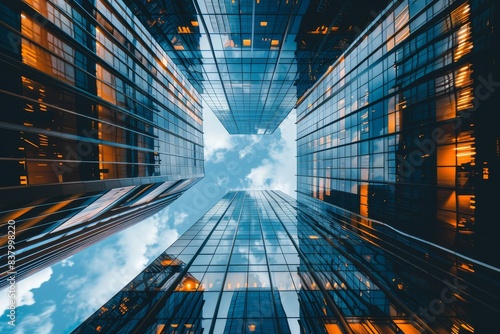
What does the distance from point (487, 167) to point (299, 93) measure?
1295 inches

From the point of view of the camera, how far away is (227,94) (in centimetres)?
3816

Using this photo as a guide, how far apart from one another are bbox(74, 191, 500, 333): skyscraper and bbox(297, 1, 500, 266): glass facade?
2489 mm

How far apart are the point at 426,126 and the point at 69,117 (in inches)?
993

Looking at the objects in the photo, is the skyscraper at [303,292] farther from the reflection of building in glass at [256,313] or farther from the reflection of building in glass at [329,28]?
the reflection of building in glass at [329,28]

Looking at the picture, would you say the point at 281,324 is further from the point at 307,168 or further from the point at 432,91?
the point at 307,168

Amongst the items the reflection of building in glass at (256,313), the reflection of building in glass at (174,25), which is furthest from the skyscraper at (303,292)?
the reflection of building in glass at (174,25)

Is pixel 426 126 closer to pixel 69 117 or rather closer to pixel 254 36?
pixel 254 36

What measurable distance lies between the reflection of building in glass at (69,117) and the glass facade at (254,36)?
14.3ft

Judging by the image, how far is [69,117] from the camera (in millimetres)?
12891

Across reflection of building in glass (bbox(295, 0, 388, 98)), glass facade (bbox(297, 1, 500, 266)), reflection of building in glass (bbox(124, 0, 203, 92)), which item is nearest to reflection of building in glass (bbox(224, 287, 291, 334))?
glass facade (bbox(297, 1, 500, 266))

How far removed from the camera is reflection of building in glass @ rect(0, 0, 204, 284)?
9820 mm

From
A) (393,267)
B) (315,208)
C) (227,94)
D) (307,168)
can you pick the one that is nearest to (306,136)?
(307,168)

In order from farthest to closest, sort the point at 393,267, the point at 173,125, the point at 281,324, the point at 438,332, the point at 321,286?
the point at 173,125 < the point at 393,267 < the point at 321,286 < the point at 281,324 < the point at 438,332

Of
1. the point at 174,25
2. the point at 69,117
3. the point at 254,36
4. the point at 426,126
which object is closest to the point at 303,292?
the point at 426,126
